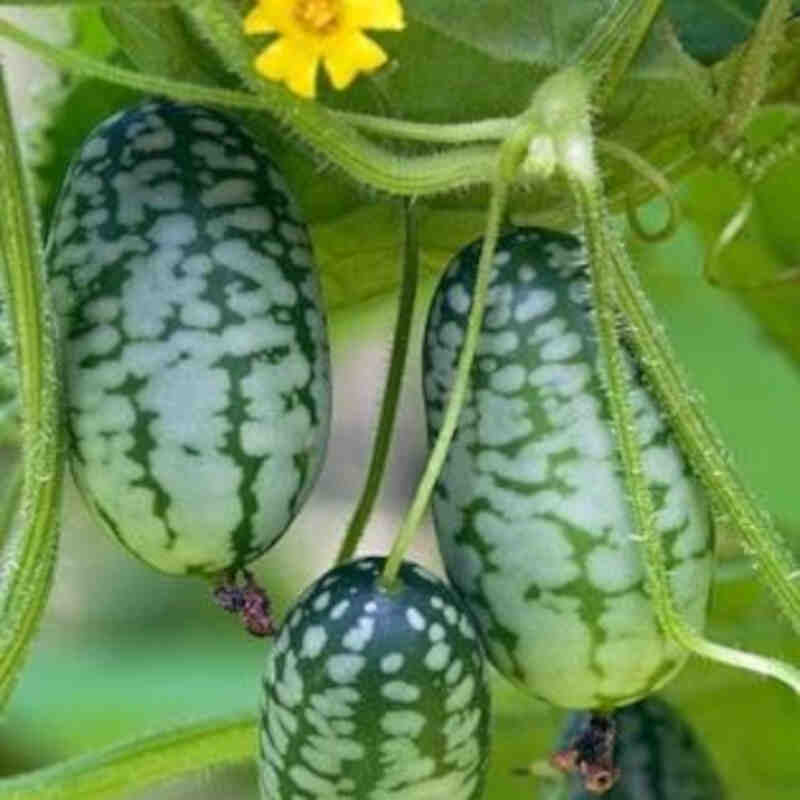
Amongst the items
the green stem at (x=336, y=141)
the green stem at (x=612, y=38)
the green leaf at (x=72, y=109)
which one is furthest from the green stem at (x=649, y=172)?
the green leaf at (x=72, y=109)

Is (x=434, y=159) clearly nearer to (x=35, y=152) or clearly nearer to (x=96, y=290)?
(x=96, y=290)

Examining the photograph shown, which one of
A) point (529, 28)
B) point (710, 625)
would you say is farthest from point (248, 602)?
point (710, 625)

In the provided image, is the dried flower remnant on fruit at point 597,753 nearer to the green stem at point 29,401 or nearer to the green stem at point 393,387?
the green stem at point 393,387

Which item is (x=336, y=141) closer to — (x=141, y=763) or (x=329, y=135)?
(x=329, y=135)

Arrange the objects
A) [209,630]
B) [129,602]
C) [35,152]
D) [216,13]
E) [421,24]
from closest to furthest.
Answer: [216,13] → [421,24] → [35,152] → [209,630] → [129,602]

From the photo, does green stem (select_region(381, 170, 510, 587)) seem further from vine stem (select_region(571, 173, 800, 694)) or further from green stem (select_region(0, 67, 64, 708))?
green stem (select_region(0, 67, 64, 708))

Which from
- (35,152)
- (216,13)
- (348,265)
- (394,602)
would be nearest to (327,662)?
(394,602)
